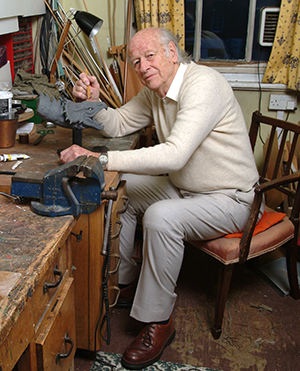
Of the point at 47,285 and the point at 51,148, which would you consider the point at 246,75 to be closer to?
the point at 51,148

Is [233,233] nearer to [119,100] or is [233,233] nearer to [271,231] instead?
[271,231]

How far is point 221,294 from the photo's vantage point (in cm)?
178

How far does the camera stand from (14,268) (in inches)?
33.0

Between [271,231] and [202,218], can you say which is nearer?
[202,218]

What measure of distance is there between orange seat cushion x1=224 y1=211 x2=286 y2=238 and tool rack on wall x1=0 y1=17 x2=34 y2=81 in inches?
66.1

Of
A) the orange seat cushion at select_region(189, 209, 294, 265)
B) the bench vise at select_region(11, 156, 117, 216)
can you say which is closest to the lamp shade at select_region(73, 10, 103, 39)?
the bench vise at select_region(11, 156, 117, 216)

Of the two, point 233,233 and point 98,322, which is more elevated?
point 233,233

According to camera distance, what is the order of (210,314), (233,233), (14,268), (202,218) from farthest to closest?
(210,314), (233,233), (202,218), (14,268)

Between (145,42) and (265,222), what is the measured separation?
3.44 feet

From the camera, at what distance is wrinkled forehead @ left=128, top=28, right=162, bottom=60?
1.68m

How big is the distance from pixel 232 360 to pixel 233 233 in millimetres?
581

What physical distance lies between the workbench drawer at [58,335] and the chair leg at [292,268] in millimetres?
1281

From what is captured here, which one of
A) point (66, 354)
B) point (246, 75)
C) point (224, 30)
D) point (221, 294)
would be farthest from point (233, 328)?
point (224, 30)

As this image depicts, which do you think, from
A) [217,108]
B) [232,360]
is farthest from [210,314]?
[217,108]
